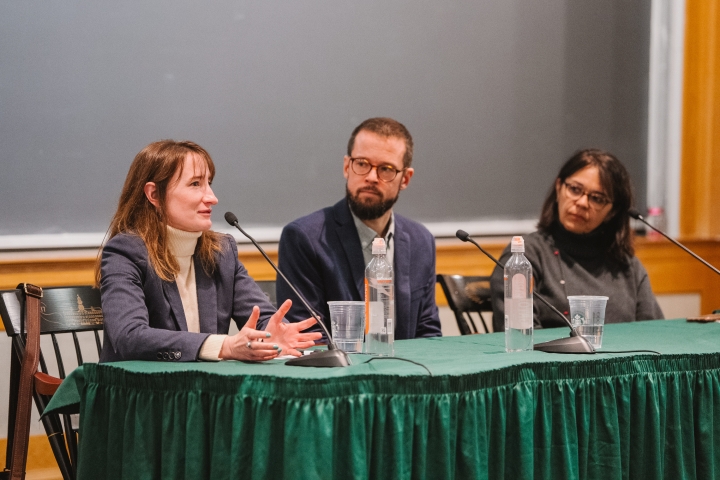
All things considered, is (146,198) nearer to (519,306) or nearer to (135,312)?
(135,312)

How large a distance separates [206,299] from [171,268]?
0.55 feet

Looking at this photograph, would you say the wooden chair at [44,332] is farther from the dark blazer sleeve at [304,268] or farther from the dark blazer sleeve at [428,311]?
the dark blazer sleeve at [428,311]

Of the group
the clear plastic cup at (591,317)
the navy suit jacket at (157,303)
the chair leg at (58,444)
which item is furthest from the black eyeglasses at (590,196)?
the chair leg at (58,444)

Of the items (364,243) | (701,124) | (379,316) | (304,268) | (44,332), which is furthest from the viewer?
(701,124)

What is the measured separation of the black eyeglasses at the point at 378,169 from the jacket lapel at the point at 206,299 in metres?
0.78

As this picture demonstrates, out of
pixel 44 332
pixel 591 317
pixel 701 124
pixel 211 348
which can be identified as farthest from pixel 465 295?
pixel 701 124

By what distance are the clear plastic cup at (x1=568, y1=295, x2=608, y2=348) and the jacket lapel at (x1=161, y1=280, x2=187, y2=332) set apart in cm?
110

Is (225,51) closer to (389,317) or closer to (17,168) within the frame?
(17,168)

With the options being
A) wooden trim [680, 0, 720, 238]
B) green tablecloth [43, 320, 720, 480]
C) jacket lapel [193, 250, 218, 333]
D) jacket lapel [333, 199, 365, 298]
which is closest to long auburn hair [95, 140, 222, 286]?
jacket lapel [193, 250, 218, 333]

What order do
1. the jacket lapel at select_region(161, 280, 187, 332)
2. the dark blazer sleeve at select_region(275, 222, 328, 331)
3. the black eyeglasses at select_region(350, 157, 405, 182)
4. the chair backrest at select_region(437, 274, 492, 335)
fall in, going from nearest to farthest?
the jacket lapel at select_region(161, 280, 187, 332) < the dark blazer sleeve at select_region(275, 222, 328, 331) < the black eyeglasses at select_region(350, 157, 405, 182) < the chair backrest at select_region(437, 274, 492, 335)

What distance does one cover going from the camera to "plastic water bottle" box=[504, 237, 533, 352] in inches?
89.3

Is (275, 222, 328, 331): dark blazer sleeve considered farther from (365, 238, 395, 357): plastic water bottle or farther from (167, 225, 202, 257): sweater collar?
(365, 238, 395, 357): plastic water bottle

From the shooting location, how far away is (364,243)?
306cm

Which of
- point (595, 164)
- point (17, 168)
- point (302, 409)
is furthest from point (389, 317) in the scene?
point (17, 168)
